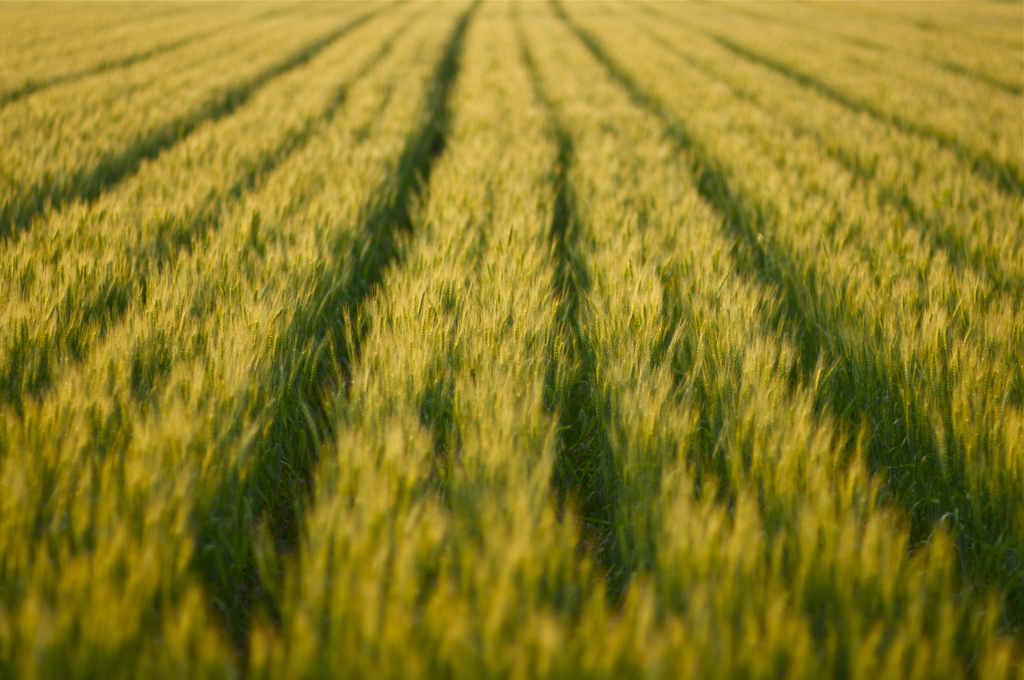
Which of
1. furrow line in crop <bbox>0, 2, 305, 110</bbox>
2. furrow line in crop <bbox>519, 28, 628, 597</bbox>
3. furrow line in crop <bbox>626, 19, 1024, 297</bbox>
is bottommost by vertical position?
furrow line in crop <bbox>519, 28, 628, 597</bbox>

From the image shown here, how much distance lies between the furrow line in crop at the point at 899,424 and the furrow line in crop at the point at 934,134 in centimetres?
233

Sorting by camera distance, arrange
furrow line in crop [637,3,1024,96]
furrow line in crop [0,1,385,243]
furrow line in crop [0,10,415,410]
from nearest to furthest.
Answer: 1. furrow line in crop [0,10,415,410]
2. furrow line in crop [0,1,385,243]
3. furrow line in crop [637,3,1024,96]

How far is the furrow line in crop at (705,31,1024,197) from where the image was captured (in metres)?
3.80

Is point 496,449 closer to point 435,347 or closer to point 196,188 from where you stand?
point 435,347

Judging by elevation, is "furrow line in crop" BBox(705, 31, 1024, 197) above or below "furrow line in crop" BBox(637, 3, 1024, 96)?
below

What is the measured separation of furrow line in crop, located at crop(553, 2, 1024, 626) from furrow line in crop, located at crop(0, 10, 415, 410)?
1681 millimetres

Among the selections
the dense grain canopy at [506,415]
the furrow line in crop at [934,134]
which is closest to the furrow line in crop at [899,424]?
the dense grain canopy at [506,415]

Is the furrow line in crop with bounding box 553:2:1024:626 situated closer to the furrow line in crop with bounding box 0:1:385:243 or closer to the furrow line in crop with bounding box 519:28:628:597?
the furrow line in crop with bounding box 519:28:628:597

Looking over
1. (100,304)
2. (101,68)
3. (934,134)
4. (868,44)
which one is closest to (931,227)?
(934,134)

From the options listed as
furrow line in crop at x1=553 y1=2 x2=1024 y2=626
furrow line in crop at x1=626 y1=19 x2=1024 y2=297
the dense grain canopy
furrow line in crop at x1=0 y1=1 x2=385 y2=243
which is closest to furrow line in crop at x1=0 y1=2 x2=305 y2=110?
furrow line in crop at x1=0 y1=1 x2=385 y2=243

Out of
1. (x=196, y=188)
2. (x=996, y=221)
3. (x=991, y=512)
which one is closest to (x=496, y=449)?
(x=991, y=512)

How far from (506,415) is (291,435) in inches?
26.0

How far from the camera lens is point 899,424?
1.46 m

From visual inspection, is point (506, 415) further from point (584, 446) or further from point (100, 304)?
point (100, 304)
